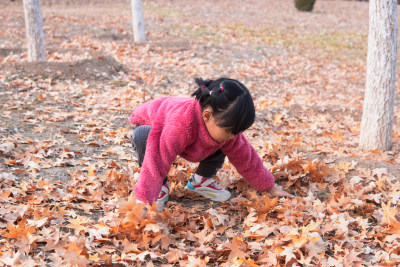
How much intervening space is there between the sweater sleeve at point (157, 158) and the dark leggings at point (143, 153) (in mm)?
279

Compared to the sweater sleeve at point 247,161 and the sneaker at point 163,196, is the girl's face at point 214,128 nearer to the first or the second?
the sweater sleeve at point 247,161

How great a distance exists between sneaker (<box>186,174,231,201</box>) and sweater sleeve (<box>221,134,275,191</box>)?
297mm

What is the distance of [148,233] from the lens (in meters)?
2.47

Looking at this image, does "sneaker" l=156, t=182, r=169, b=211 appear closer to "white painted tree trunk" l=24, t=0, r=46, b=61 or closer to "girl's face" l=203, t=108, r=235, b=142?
"girl's face" l=203, t=108, r=235, b=142

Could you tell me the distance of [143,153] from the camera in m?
2.91

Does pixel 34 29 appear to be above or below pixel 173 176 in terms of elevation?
above

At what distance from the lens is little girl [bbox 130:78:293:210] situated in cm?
236

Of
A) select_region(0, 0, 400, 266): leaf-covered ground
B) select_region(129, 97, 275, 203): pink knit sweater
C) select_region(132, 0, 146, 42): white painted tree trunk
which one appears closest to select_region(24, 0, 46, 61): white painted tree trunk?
select_region(0, 0, 400, 266): leaf-covered ground

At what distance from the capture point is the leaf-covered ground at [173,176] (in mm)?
2428

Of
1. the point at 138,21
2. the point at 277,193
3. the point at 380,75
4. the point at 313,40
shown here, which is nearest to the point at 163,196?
the point at 277,193

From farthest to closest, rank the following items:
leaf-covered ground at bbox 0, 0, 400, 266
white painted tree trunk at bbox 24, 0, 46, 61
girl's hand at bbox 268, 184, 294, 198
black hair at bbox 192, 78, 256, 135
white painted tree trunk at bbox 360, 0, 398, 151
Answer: white painted tree trunk at bbox 24, 0, 46, 61 < white painted tree trunk at bbox 360, 0, 398, 151 < girl's hand at bbox 268, 184, 294, 198 < leaf-covered ground at bbox 0, 0, 400, 266 < black hair at bbox 192, 78, 256, 135

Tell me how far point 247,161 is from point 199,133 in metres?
0.55

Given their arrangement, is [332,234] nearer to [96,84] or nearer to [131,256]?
[131,256]

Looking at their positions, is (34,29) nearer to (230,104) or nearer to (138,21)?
(138,21)
